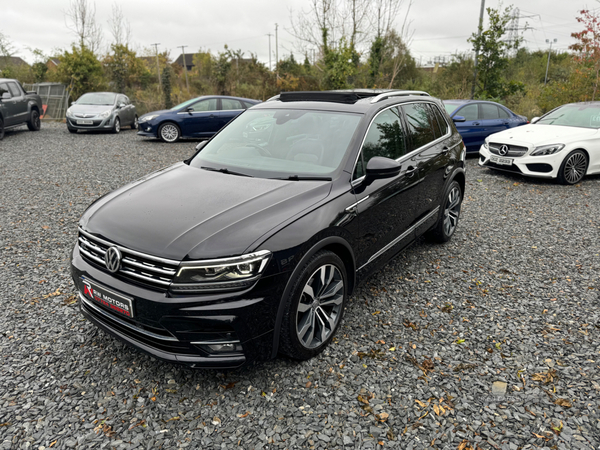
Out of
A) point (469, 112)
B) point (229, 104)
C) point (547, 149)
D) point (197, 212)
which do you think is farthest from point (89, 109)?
point (197, 212)

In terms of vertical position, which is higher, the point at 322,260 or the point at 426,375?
the point at 322,260

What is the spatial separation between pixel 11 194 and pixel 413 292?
7.31 metres

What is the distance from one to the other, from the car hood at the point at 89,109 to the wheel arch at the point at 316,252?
1498cm

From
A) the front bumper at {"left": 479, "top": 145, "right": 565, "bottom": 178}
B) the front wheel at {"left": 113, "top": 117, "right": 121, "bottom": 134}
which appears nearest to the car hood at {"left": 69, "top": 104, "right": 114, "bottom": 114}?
the front wheel at {"left": 113, "top": 117, "right": 121, "bottom": 134}

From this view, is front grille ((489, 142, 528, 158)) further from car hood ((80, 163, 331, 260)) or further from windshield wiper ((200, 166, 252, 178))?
Answer: windshield wiper ((200, 166, 252, 178))

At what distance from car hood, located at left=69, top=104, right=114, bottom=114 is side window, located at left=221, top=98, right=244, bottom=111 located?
4.70 metres

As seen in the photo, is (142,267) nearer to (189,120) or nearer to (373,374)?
(373,374)

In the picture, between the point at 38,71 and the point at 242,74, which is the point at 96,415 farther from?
the point at 38,71

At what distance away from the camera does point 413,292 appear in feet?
14.0

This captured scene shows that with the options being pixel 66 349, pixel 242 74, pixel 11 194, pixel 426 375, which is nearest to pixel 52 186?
pixel 11 194

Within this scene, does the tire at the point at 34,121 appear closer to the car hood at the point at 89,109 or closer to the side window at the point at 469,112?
the car hood at the point at 89,109

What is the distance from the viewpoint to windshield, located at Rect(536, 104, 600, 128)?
925 centimetres

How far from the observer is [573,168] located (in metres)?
8.80

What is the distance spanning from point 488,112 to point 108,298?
37.8 feet
